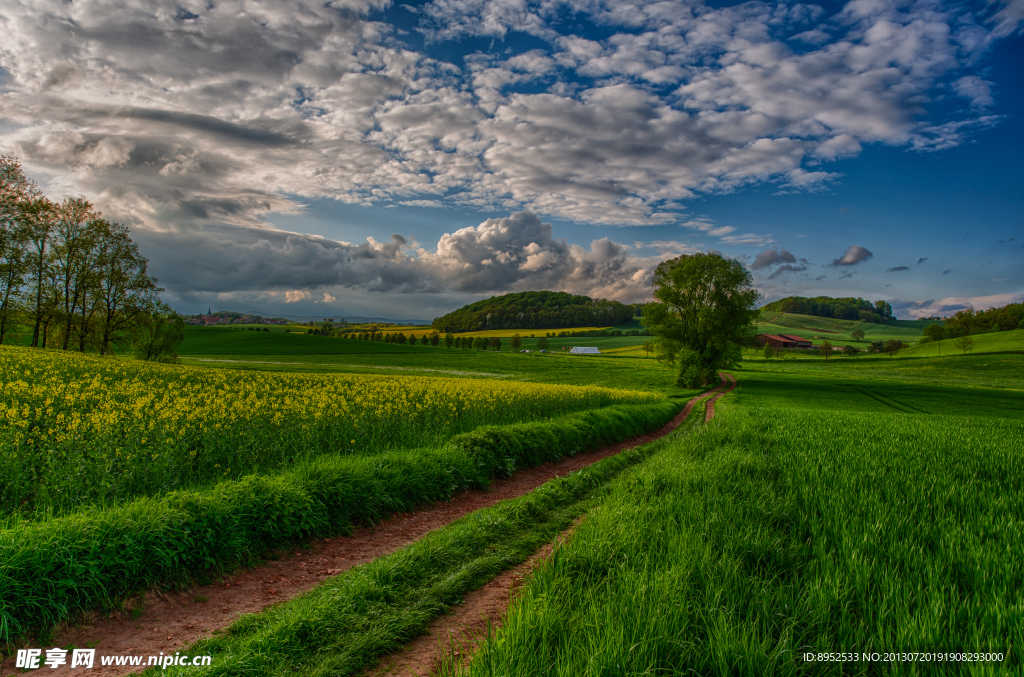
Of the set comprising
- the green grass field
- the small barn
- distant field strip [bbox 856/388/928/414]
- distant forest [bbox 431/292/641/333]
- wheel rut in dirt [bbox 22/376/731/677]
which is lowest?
distant field strip [bbox 856/388/928/414]

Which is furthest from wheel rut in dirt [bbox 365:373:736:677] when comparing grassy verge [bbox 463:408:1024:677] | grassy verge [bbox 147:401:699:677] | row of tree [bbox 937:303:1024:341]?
row of tree [bbox 937:303:1024:341]

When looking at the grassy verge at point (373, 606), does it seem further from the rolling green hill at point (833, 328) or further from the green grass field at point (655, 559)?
the rolling green hill at point (833, 328)

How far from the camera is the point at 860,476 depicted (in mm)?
7453

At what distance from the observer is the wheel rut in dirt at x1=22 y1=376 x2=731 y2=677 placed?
4.03 m

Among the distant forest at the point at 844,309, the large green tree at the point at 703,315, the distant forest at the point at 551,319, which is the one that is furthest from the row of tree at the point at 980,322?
the large green tree at the point at 703,315

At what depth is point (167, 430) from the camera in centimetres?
759

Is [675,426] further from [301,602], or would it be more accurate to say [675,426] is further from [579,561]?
[301,602]

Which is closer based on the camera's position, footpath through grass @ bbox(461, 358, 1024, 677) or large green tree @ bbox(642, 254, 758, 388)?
footpath through grass @ bbox(461, 358, 1024, 677)

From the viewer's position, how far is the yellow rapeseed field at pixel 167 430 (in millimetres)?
6004

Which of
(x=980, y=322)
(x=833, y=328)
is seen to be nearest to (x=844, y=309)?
(x=833, y=328)

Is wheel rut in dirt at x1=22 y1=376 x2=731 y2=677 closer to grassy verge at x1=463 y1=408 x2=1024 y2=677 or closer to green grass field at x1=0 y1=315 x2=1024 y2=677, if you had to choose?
green grass field at x1=0 y1=315 x2=1024 y2=677

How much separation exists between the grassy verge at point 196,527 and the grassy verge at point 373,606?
1.33m

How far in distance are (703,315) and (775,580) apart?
45.8 metres

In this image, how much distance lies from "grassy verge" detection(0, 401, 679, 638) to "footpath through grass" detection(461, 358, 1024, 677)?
3.72 metres
